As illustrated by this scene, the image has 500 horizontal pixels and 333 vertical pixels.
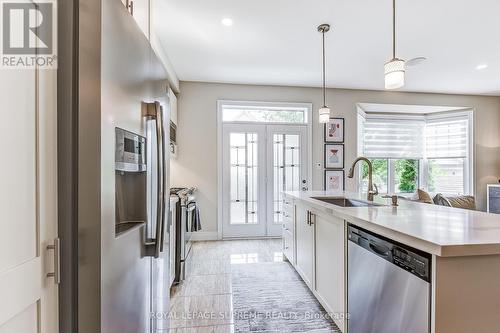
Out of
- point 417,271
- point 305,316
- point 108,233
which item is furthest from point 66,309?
point 305,316

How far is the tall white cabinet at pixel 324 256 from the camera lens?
6.10 ft

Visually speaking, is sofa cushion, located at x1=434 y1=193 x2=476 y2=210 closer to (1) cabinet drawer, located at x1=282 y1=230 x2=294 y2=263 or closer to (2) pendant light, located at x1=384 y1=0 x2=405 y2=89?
(1) cabinet drawer, located at x1=282 y1=230 x2=294 y2=263

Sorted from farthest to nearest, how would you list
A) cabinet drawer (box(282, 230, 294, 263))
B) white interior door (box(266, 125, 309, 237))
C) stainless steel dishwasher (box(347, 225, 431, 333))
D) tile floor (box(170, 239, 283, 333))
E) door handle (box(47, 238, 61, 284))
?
white interior door (box(266, 125, 309, 237)) < cabinet drawer (box(282, 230, 294, 263)) < tile floor (box(170, 239, 283, 333)) < stainless steel dishwasher (box(347, 225, 431, 333)) < door handle (box(47, 238, 61, 284))

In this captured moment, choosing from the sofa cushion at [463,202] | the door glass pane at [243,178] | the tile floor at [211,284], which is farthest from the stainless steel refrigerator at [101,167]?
the sofa cushion at [463,202]

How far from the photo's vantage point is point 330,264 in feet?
6.69

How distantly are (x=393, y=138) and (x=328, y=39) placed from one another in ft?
11.9

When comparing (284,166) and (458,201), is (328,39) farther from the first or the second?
(458,201)

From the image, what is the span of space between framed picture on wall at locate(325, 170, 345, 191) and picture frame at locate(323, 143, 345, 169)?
0.31ft

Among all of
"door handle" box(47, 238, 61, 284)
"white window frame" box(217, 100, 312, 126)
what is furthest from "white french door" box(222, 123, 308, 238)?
"door handle" box(47, 238, 61, 284)

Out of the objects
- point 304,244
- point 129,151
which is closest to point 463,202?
point 304,244

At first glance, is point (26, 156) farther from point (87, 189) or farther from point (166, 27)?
point (166, 27)

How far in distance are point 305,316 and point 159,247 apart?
1564mm

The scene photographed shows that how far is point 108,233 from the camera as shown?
88cm

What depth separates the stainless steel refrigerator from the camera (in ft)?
2.57
